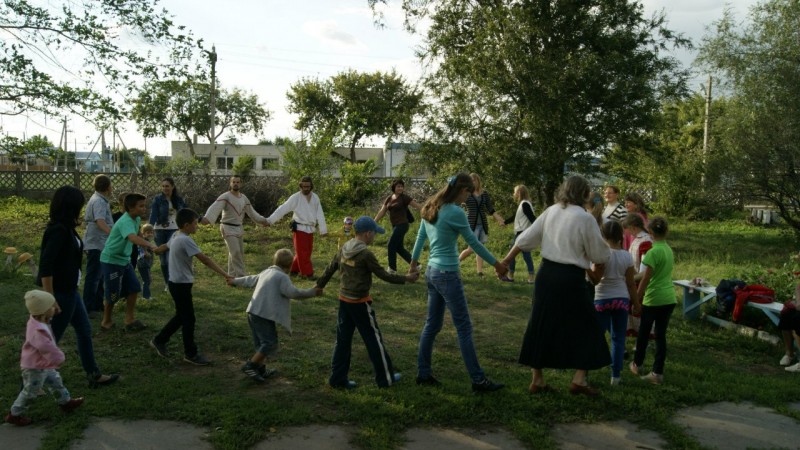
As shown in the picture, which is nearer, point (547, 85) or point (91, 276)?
point (91, 276)

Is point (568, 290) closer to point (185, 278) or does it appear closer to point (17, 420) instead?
point (185, 278)

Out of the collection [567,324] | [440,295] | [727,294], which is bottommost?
[727,294]

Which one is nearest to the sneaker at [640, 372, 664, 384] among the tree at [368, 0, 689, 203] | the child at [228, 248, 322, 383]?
the child at [228, 248, 322, 383]

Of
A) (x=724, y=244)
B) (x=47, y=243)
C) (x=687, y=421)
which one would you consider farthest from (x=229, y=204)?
(x=724, y=244)

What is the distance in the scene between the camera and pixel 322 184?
19.1 m

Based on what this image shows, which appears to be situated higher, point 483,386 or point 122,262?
point 122,262

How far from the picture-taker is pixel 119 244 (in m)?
7.57

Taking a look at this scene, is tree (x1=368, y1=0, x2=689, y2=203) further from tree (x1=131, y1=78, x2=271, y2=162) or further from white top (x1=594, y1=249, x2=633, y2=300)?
tree (x1=131, y1=78, x2=271, y2=162)

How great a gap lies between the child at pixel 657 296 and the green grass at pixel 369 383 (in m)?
0.32

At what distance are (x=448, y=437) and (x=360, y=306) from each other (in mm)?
1358

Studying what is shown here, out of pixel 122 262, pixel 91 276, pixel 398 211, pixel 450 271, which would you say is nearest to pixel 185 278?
pixel 122 262

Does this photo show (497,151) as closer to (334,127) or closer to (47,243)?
(334,127)

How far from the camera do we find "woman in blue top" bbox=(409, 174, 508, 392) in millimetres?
5586

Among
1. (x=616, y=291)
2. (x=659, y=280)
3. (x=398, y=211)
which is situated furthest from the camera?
(x=398, y=211)
